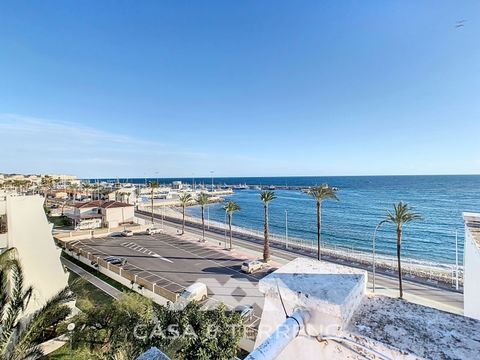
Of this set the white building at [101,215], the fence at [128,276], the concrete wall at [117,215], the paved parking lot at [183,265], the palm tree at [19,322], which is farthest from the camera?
the concrete wall at [117,215]

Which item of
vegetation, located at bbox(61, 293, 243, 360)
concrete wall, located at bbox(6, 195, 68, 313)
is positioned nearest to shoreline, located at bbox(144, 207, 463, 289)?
vegetation, located at bbox(61, 293, 243, 360)

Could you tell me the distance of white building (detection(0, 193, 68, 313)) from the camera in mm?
14641

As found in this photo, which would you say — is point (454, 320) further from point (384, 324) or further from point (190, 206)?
point (190, 206)

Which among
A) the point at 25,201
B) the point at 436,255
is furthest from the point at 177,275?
the point at 436,255

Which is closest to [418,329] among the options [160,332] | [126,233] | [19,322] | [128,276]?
[160,332]

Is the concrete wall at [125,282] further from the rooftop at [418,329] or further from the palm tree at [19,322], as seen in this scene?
the rooftop at [418,329]

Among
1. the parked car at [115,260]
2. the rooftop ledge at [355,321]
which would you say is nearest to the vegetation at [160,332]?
the rooftop ledge at [355,321]

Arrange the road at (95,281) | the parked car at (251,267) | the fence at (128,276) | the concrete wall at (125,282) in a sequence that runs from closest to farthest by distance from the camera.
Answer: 1. the fence at (128,276)
2. the concrete wall at (125,282)
3. the road at (95,281)
4. the parked car at (251,267)

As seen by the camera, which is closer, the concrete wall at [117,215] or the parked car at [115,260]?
the parked car at [115,260]

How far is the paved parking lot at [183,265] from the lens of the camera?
21794mm

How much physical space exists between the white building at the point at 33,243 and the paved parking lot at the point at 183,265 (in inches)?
330

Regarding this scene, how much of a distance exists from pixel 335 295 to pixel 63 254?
35.7m

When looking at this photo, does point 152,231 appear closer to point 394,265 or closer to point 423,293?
point 394,265

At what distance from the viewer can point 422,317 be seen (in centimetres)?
230
